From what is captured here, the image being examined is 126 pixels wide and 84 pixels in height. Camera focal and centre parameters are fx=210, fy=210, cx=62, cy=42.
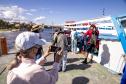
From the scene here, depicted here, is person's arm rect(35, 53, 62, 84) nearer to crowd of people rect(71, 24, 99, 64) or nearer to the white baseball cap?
the white baseball cap

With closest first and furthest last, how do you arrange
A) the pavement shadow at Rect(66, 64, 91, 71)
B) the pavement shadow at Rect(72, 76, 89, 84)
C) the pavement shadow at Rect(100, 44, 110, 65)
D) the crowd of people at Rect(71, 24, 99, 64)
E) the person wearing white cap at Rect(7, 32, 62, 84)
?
the person wearing white cap at Rect(7, 32, 62, 84), the pavement shadow at Rect(72, 76, 89, 84), the pavement shadow at Rect(100, 44, 110, 65), the pavement shadow at Rect(66, 64, 91, 71), the crowd of people at Rect(71, 24, 99, 64)

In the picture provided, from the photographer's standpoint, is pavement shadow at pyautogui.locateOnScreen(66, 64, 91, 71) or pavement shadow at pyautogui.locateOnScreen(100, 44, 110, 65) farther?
pavement shadow at pyautogui.locateOnScreen(66, 64, 91, 71)

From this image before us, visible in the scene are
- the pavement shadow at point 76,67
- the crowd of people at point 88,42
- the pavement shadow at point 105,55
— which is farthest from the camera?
the crowd of people at point 88,42

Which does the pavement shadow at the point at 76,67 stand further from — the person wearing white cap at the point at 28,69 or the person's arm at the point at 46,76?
the person wearing white cap at the point at 28,69

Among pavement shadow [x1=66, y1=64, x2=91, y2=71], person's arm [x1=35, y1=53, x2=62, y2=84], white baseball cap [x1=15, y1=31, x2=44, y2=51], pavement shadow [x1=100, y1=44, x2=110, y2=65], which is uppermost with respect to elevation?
white baseball cap [x1=15, y1=31, x2=44, y2=51]

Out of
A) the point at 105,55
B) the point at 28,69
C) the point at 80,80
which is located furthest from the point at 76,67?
the point at 28,69

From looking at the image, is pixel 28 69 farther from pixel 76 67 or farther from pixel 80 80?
pixel 76 67

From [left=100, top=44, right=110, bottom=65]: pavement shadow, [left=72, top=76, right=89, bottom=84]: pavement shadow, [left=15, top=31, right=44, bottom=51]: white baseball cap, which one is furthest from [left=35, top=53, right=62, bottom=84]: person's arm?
[left=100, top=44, right=110, bottom=65]: pavement shadow

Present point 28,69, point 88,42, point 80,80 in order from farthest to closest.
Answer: point 88,42, point 80,80, point 28,69

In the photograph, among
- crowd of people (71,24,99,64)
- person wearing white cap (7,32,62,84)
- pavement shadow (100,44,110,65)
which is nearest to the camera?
person wearing white cap (7,32,62,84)

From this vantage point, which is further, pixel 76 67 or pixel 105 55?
pixel 76 67

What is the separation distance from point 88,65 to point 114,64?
1.52m

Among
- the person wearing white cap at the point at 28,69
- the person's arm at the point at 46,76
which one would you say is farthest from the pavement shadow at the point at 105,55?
the person wearing white cap at the point at 28,69

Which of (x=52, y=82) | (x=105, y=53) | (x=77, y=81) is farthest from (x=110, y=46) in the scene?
(x=52, y=82)
